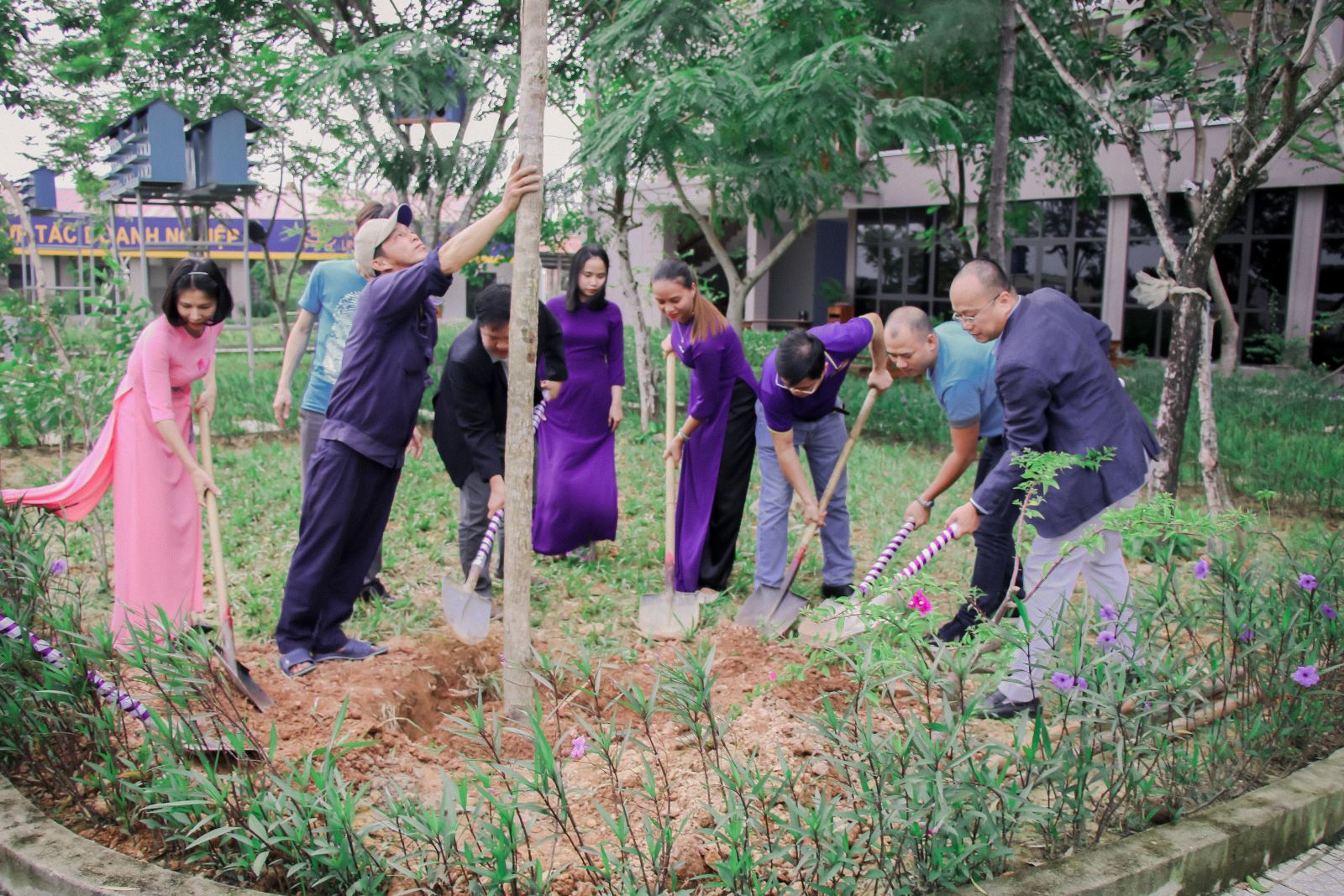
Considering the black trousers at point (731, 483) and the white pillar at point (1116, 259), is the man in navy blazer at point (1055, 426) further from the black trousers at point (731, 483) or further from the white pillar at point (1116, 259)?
the white pillar at point (1116, 259)

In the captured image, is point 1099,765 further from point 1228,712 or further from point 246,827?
point 246,827

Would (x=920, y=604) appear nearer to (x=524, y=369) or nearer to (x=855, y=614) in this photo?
(x=855, y=614)

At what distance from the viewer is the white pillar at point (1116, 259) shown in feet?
56.6

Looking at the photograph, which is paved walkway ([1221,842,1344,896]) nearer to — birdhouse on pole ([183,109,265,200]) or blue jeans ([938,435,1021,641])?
blue jeans ([938,435,1021,641])

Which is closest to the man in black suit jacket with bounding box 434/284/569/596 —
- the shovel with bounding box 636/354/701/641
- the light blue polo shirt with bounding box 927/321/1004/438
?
the shovel with bounding box 636/354/701/641

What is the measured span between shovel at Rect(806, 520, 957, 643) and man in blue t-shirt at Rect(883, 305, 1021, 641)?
0.31 meters

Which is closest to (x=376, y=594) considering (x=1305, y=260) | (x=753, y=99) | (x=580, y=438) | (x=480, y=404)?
(x=480, y=404)

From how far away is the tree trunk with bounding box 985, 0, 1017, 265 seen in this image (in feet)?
23.6

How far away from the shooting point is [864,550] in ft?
19.1

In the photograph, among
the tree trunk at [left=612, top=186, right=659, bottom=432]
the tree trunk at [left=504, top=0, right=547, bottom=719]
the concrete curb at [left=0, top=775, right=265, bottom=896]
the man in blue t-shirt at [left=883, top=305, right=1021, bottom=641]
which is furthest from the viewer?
the tree trunk at [left=612, top=186, right=659, bottom=432]

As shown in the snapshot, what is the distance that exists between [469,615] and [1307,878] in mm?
2972

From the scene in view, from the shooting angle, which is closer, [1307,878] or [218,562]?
[1307,878]

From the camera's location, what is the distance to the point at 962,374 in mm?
4176

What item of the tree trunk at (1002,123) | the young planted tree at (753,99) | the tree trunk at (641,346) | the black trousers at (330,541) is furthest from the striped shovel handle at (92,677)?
the tree trunk at (641,346)
